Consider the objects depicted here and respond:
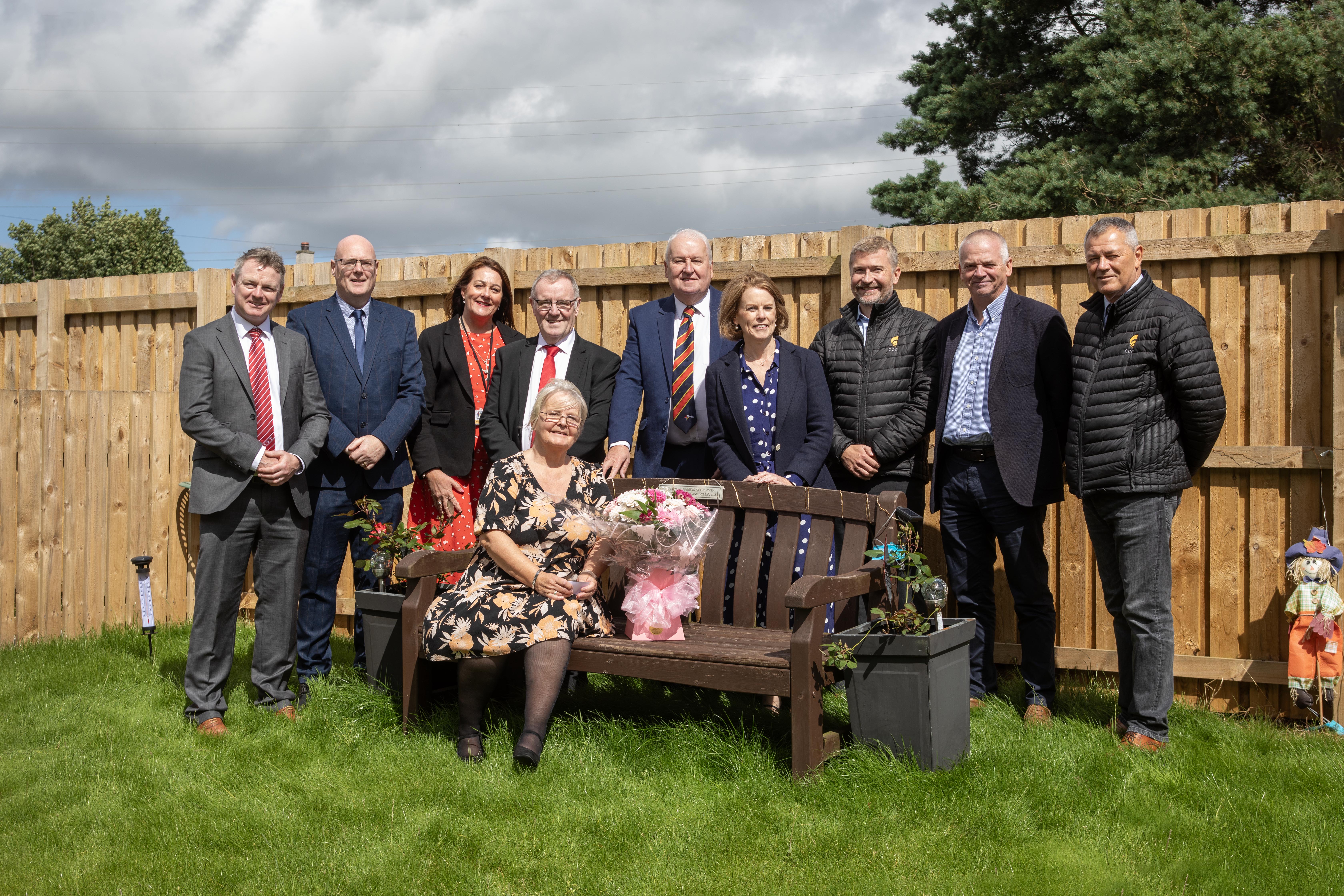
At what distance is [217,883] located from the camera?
2994 mm

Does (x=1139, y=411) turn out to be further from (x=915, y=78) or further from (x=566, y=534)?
(x=915, y=78)

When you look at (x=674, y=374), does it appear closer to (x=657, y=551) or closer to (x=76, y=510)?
(x=657, y=551)

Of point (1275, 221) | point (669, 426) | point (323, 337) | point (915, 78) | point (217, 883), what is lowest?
point (217, 883)

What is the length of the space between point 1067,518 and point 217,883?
13.2 ft

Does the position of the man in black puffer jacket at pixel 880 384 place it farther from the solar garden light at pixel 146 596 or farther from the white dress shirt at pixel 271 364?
the solar garden light at pixel 146 596

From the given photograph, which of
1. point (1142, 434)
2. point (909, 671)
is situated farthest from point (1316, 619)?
point (909, 671)

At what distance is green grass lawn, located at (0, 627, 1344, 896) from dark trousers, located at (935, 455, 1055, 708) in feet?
0.69

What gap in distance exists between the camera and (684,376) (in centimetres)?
482

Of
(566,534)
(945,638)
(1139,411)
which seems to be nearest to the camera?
(945,638)

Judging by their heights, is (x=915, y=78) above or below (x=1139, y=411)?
above

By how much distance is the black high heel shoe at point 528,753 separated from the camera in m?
3.77

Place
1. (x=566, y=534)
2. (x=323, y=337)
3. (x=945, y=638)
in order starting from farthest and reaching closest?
(x=323, y=337), (x=566, y=534), (x=945, y=638)

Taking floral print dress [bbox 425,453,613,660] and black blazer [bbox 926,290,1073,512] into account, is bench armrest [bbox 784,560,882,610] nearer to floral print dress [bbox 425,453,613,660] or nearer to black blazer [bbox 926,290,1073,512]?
black blazer [bbox 926,290,1073,512]

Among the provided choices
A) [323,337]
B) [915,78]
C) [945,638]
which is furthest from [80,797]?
[915,78]
